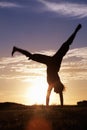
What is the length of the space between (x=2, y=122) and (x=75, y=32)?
9537 mm

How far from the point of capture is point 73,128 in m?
14.6

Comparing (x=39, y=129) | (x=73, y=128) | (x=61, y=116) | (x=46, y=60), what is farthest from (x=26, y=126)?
→ (x=46, y=60)

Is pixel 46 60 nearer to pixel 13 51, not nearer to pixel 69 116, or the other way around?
pixel 13 51

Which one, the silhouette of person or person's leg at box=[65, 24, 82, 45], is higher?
person's leg at box=[65, 24, 82, 45]

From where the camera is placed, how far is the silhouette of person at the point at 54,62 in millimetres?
23891

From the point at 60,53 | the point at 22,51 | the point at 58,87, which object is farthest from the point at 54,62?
the point at 22,51

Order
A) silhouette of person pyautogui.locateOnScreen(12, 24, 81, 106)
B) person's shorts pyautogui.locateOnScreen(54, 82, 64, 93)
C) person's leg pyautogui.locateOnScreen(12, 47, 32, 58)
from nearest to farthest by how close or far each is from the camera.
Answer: silhouette of person pyautogui.locateOnScreen(12, 24, 81, 106) → person's leg pyautogui.locateOnScreen(12, 47, 32, 58) → person's shorts pyautogui.locateOnScreen(54, 82, 64, 93)

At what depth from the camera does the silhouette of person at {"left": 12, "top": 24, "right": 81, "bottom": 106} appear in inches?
941

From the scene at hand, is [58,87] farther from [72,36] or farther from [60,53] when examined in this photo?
[72,36]

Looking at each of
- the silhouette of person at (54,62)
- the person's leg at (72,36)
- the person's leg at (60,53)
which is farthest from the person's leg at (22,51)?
the person's leg at (72,36)

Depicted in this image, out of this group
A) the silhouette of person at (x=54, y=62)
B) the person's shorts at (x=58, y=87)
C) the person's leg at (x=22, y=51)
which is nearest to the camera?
the silhouette of person at (x=54, y=62)

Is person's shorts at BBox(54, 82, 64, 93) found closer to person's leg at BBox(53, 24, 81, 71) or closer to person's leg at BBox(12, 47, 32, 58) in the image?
person's leg at BBox(53, 24, 81, 71)

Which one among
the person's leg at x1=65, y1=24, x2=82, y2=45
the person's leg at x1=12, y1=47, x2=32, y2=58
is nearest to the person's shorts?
the person's leg at x1=12, y1=47, x2=32, y2=58

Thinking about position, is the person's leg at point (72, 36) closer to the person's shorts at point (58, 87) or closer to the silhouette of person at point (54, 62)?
the silhouette of person at point (54, 62)
